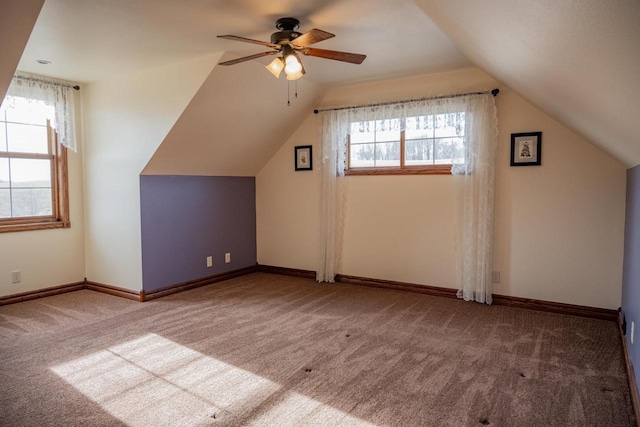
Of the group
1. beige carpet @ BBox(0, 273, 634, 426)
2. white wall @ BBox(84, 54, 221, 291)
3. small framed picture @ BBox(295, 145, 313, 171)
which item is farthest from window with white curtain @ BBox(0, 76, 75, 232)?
small framed picture @ BBox(295, 145, 313, 171)

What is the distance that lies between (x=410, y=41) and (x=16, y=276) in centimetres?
447

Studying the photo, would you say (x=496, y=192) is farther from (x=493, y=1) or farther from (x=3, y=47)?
(x=3, y=47)

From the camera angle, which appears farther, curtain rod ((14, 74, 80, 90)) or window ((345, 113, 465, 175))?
window ((345, 113, 465, 175))

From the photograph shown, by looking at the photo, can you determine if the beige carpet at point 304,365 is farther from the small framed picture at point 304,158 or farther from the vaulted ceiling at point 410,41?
the small framed picture at point 304,158

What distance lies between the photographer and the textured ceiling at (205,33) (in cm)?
268

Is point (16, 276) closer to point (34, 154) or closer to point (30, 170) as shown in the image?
point (30, 170)

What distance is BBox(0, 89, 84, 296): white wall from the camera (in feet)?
13.8

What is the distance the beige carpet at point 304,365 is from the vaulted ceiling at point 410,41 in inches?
57.7

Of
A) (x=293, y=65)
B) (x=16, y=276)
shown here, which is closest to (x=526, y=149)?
(x=293, y=65)

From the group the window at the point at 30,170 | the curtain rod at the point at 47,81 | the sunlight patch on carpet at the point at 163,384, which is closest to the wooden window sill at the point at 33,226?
the window at the point at 30,170

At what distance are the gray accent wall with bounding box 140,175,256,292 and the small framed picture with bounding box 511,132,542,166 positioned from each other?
10.9 ft

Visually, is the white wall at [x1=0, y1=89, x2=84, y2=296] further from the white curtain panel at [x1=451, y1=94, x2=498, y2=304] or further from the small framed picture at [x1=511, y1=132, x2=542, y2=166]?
the small framed picture at [x1=511, y1=132, x2=542, y2=166]

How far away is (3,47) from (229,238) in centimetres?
353

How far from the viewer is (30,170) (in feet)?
14.4
